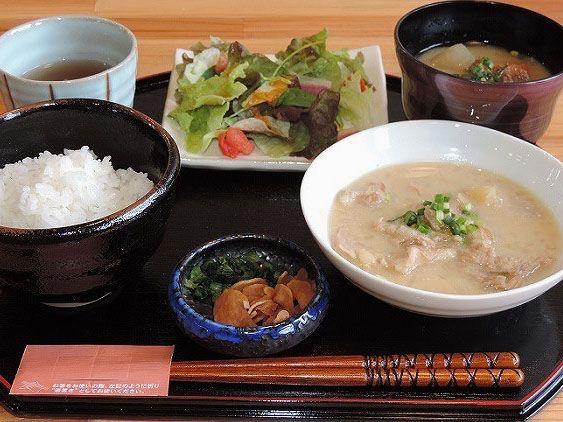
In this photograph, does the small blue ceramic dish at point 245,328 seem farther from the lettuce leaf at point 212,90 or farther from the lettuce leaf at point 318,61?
the lettuce leaf at point 318,61

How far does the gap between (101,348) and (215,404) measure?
1.02ft

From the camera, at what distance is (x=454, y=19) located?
103 inches

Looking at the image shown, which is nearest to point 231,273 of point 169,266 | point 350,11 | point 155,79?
point 169,266

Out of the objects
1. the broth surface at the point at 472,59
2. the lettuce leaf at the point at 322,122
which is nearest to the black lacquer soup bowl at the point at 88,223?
the lettuce leaf at the point at 322,122

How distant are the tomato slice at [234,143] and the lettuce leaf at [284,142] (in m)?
0.04

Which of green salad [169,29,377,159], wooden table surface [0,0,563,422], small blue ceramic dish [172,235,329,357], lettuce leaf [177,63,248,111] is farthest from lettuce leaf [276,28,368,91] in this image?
small blue ceramic dish [172,235,329,357]

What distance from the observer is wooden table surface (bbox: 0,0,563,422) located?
316cm

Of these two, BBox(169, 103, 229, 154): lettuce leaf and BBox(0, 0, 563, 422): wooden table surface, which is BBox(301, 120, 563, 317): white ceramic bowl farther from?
BBox(0, 0, 563, 422): wooden table surface

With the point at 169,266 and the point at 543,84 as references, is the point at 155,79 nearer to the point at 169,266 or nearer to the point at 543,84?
the point at 169,266

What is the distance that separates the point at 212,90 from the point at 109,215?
3.39 ft

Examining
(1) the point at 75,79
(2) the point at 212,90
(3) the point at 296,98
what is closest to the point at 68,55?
(1) the point at 75,79

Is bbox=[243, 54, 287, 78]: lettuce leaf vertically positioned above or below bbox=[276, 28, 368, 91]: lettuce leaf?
below

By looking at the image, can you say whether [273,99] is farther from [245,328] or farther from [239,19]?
[245,328]

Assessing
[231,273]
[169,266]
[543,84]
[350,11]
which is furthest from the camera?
[350,11]
